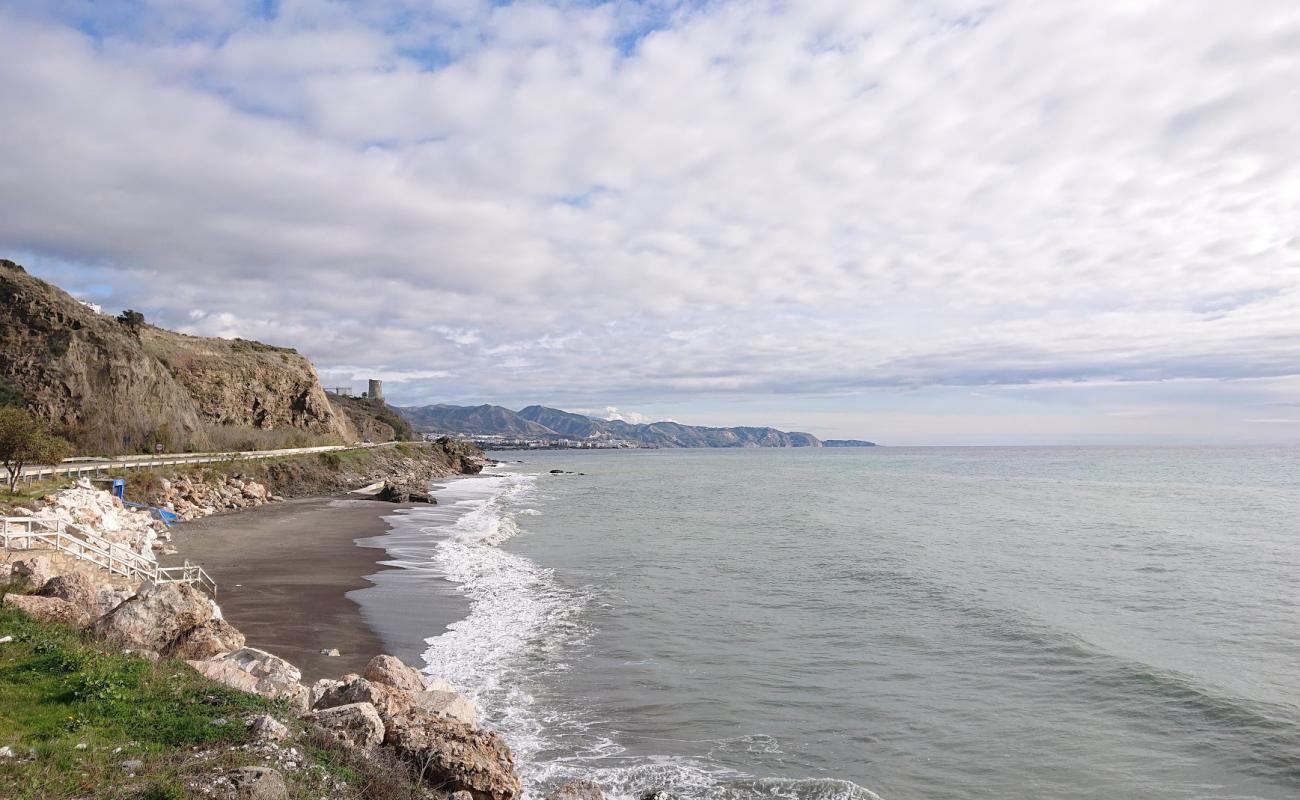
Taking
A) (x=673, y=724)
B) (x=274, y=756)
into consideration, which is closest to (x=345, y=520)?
(x=673, y=724)

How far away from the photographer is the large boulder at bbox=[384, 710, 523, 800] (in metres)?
8.30

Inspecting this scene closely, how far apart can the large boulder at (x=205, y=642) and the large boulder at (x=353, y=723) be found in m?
3.97

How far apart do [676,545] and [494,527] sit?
35.3 ft

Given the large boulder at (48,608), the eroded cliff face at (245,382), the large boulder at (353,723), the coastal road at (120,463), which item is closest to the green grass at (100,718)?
the large boulder at (353,723)

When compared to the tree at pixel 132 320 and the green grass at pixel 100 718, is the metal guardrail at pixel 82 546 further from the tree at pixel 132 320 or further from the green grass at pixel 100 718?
the tree at pixel 132 320

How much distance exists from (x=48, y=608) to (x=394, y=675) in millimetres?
5288

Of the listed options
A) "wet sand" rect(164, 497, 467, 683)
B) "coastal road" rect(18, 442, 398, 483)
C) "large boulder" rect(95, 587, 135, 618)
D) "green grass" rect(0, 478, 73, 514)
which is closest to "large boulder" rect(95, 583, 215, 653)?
"large boulder" rect(95, 587, 135, 618)

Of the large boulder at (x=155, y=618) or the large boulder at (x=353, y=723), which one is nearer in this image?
the large boulder at (x=353, y=723)

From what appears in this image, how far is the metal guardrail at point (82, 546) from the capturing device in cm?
1595

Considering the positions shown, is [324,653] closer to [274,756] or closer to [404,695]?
[404,695]

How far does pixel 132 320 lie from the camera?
66.9 metres

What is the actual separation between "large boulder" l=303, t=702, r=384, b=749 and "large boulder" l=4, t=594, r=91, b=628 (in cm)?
532

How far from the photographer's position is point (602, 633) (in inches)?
669

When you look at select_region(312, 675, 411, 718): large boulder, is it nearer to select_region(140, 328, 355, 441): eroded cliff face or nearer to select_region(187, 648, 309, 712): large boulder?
select_region(187, 648, 309, 712): large boulder
